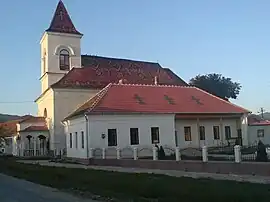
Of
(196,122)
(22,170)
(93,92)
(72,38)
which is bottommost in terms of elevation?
(22,170)

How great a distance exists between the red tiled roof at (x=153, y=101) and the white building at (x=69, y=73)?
256 inches

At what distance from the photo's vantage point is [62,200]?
12.8 m

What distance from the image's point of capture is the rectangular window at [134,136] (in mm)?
36312

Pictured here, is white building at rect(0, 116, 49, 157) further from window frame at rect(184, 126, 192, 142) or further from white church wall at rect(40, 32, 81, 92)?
window frame at rect(184, 126, 192, 142)

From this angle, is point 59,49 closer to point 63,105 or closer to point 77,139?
point 63,105

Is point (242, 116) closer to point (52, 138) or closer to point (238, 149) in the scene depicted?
point (52, 138)

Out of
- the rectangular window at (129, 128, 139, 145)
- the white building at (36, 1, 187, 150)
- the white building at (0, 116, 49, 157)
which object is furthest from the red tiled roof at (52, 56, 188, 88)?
the rectangular window at (129, 128, 139, 145)

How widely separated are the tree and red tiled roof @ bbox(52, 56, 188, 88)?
546 inches

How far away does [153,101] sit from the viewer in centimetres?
3991

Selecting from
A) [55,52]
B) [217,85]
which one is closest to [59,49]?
[55,52]

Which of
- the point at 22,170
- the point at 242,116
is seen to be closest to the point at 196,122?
the point at 242,116

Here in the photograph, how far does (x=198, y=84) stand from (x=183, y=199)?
60612mm

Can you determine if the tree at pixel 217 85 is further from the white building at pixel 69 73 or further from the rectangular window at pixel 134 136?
the rectangular window at pixel 134 136

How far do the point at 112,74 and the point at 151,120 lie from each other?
51.1ft
